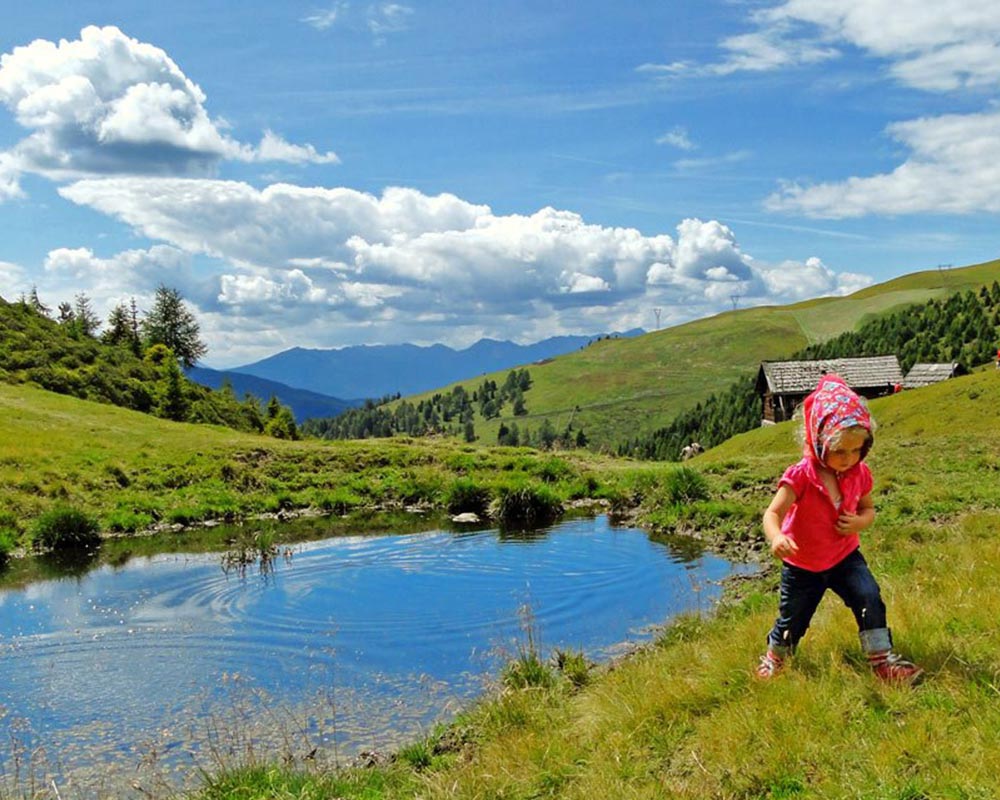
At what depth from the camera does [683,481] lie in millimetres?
27266

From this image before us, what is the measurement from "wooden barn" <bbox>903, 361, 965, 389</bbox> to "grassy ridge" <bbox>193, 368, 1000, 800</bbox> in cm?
9102

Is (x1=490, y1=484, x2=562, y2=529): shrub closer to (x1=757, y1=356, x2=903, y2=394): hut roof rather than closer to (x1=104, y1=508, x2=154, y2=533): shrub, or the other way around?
(x1=104, y1=508, x2=154, y2=533): shrub

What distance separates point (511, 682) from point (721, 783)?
14.9ft

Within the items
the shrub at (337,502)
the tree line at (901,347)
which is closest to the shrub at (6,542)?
the shrub at (337,502)

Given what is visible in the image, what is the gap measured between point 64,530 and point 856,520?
22742 millimetres

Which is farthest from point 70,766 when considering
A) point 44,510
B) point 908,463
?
point 908,463

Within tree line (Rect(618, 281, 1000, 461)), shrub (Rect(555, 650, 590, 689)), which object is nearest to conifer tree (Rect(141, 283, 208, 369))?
tree line (Rect(618, 281, 1000, 461))

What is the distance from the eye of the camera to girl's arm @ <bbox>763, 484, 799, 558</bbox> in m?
7.26

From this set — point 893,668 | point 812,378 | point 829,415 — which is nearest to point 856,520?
point 829,415

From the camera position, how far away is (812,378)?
288ft

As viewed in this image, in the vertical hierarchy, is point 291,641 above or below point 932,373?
below

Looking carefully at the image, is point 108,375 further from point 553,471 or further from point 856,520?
point 856,520

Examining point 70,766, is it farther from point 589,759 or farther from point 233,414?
point 233,414

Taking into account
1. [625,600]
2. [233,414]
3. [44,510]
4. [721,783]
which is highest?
[233,414]
